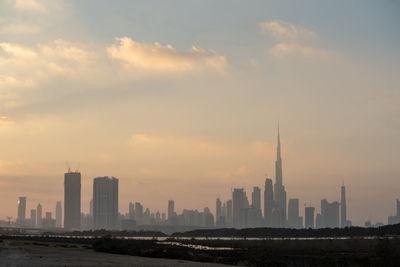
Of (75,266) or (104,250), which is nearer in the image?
(75,266)

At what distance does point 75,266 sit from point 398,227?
522 ft

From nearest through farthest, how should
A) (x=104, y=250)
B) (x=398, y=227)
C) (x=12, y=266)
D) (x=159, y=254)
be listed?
(x=12, y=266), (x=159, y=254), (x=104, y=250), (x=398, y=227)

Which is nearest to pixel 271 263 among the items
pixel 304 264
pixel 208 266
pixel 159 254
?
pixel 304 264

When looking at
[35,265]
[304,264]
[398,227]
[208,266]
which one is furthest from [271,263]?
[398,227]

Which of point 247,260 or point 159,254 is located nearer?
point 247,260

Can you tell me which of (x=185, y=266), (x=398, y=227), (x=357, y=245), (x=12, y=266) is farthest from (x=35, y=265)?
(x=398, y=227)

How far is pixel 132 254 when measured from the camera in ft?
292

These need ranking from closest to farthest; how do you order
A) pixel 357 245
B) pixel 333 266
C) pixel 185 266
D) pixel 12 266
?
pixel 12 266
pixel 185 266
pixel 333 266
pixel 357 245

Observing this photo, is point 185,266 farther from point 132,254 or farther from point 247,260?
point 132,254

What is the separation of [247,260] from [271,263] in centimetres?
581

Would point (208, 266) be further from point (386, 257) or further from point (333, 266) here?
point (386, 257)

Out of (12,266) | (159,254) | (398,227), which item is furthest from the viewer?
(398,227)

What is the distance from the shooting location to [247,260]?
73.5 metres

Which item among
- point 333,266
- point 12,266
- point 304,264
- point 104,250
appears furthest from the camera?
point 104,250
